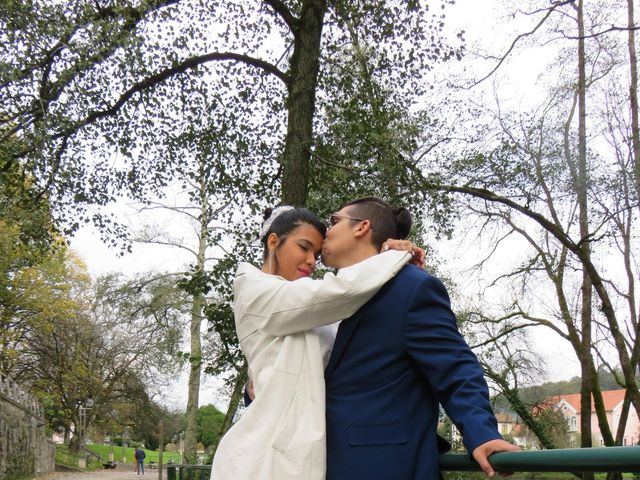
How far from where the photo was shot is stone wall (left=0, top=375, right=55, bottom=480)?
73.7 feet

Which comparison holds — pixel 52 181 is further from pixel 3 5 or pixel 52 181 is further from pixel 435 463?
pixel 435 463

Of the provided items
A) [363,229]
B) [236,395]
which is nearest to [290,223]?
[363,229]

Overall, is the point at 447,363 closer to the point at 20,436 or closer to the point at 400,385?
the point at 400,385

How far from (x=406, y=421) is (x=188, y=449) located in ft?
58.2

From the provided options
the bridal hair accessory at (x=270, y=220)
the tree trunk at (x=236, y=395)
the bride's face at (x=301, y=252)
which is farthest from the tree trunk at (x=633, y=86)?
the bride's face at (x=301, y=252)

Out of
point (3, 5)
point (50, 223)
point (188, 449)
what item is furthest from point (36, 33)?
point (188, 449)

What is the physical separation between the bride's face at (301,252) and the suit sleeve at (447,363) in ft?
2.13

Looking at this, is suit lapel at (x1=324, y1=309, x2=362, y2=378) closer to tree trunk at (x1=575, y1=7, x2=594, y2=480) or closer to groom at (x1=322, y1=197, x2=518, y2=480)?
groom at (x1=322, y1=197, x2=518, y2=480)

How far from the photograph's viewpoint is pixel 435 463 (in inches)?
69.7

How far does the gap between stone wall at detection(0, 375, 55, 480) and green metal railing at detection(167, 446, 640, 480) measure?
23.7 meters

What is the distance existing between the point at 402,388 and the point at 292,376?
32cm

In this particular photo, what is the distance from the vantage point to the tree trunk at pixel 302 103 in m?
8.09

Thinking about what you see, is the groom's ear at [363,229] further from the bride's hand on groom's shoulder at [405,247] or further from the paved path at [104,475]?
the paved path at [104,475]

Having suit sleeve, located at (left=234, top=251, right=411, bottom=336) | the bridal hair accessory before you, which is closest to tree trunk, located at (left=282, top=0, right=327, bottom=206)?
the bridal hair accessory
